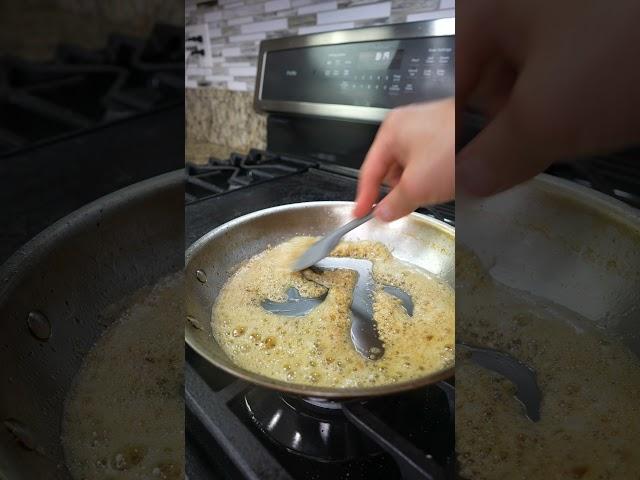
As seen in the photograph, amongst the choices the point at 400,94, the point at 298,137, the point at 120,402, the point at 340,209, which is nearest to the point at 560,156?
the point at 120,402

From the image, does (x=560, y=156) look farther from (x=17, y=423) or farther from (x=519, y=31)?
(x=17, y=423)

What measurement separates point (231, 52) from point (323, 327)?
2.45ft

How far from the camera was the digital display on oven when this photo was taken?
18.3 inches

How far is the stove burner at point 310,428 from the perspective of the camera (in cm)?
22

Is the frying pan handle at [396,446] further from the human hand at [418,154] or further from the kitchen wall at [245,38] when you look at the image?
the kitchen wall at [245,38]

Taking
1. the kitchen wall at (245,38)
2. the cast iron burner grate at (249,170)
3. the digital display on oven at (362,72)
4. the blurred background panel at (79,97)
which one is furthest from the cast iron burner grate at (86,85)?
the kitchen wall at (245,38)

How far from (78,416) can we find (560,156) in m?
0.20

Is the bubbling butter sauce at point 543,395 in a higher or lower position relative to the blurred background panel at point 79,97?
lower

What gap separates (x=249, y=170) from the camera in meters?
0.72

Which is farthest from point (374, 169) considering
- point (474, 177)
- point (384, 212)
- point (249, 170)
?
point (249, 170)

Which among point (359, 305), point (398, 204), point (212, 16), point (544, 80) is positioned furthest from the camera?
point (212, 16)

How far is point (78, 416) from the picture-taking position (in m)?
0.17

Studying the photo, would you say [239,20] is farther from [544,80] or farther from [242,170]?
[544,80]

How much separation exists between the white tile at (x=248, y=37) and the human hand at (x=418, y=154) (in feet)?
2.15
